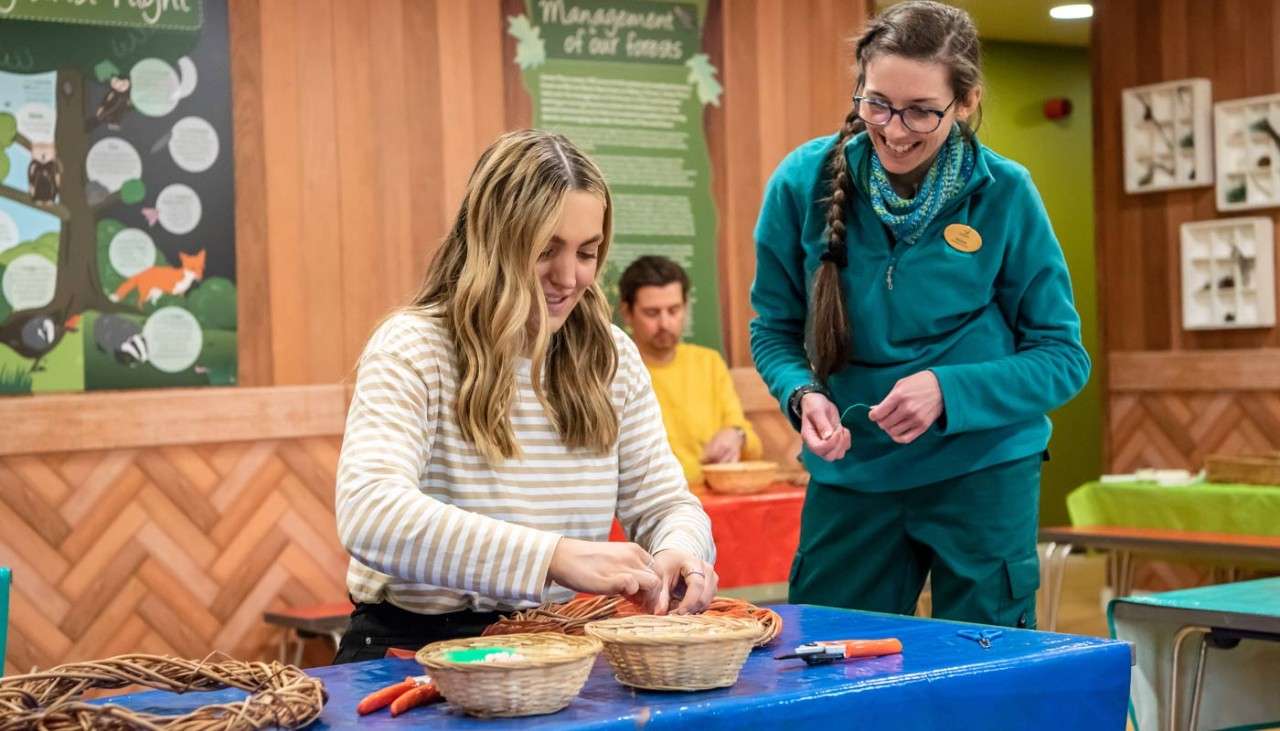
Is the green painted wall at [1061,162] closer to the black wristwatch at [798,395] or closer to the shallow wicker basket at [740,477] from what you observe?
the shallow wicker basket at [740,477]

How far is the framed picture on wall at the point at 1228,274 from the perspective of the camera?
6746 millimetres

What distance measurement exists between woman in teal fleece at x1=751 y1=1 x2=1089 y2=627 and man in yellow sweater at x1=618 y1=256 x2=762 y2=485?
105 inches

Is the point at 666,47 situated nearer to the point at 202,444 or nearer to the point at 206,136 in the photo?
the point at 206,136

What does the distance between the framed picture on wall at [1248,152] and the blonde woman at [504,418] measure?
16.9 feet

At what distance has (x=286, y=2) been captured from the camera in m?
4.97

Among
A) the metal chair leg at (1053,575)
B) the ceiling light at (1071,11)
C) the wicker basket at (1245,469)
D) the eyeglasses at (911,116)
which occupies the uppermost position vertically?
the ceiling light at (1071,11)

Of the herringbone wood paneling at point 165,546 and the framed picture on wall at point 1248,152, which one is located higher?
the framed picture on wall at point 1248,152

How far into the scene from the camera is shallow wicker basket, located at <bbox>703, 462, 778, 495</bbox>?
477 centimetres

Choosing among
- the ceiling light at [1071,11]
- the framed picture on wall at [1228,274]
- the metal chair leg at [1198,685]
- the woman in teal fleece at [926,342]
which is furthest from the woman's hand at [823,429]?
the ceiling light at [1071,11]

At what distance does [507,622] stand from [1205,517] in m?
3.98

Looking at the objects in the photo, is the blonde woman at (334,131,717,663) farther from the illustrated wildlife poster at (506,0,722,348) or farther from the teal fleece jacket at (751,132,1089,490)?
the illustrated wildlife poster at (506,0,722,348)

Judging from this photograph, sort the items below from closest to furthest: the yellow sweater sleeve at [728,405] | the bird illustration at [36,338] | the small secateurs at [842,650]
Result: the small secateurs at [842,650] → the bird illustration at [36,338] → the yellow sweater sleeve at [728,405]

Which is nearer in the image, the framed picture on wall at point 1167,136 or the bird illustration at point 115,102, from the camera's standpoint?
the bird illustration at point 115,102

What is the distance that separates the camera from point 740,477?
4773mm
